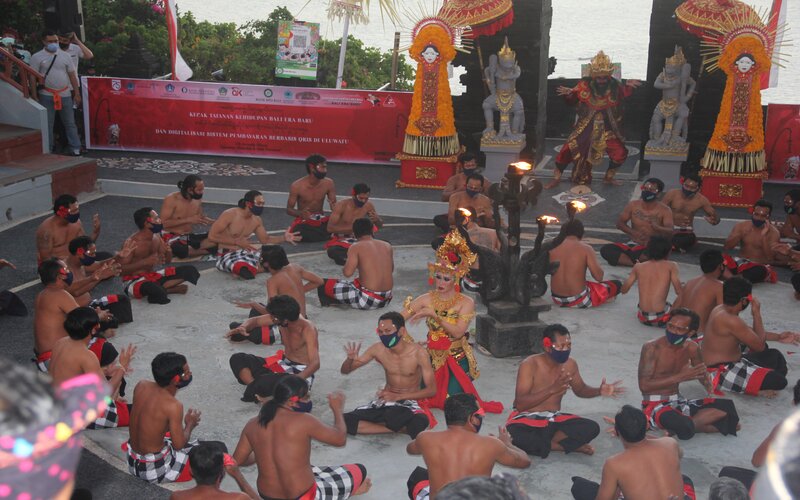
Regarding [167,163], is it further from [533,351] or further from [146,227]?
[533,351]

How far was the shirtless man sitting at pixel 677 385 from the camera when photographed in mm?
7266

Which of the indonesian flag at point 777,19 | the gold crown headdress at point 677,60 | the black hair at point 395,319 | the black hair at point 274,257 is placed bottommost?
the black hair at point 395,319

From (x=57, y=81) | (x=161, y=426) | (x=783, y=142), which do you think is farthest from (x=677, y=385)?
(x=57, y=81)

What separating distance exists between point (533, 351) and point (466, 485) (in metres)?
7.41

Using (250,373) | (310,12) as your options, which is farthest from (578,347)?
(310,12)

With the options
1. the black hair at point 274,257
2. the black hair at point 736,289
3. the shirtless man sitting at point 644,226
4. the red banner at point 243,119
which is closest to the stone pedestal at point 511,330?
the black hair at point 736,289

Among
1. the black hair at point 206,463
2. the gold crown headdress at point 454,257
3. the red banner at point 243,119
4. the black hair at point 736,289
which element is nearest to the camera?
the black hair at point 206,463

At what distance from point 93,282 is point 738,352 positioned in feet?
18.8

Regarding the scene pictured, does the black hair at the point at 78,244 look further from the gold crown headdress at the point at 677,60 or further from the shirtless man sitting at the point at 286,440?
the gold crown headdress at the point at 677,60

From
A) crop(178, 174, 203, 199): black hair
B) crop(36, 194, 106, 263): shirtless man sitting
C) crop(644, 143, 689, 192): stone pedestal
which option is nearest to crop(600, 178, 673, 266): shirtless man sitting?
crop(644, 143, 689, 192): stone pedestal

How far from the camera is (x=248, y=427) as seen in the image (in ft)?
19.4

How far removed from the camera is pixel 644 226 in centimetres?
1177

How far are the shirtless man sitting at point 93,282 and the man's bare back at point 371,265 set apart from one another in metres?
2.23

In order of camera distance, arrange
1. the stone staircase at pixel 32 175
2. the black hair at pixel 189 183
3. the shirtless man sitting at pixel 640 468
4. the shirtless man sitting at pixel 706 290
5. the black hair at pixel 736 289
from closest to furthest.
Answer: the shirtless man sitting at pixel 640 468 < the black hair at pixel 736 289 < the shirtless man sitting at pixel 706 290 < the black hair at pixel 189 183 < the stone staircase at pixel 32 175
